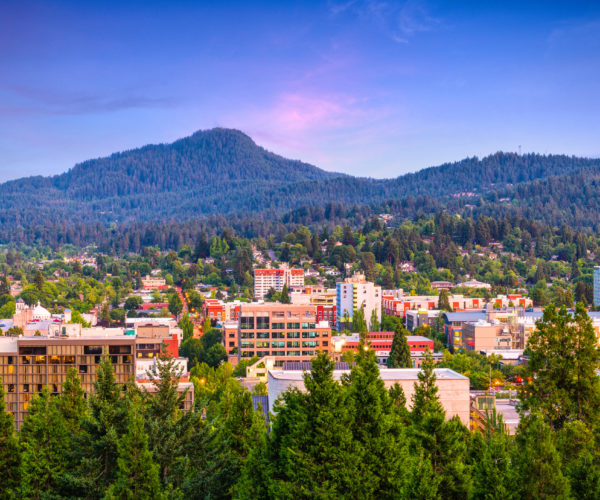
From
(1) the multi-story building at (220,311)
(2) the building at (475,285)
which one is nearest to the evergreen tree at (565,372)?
(1) the multi-story building at (220,311)

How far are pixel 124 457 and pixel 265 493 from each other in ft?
11.8

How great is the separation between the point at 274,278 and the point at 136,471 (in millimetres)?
95929

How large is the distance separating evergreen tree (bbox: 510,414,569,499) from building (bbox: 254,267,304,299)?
98.3 meters

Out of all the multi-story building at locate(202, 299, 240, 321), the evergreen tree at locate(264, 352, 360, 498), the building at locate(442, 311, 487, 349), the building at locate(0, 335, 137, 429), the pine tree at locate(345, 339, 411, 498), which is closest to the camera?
the evergreen tree at locate(264, 352, 360, 498)

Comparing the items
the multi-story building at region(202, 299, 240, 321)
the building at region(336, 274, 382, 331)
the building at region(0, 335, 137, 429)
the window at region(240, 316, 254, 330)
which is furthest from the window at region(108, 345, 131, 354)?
the building at region(336, 274, 382, 331)

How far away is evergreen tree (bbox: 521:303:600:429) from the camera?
58.6 feet

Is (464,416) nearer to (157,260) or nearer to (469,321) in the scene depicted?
(469,321)

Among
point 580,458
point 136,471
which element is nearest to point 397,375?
point 136,471

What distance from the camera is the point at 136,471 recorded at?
18.9m

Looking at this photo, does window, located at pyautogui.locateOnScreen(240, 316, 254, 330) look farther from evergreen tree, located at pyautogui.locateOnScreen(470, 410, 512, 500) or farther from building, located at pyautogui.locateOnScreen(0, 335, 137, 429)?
evergreen tree, located at pyautogui.locateOnScreen(470, 410, 512, 500)

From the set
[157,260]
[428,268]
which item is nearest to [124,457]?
[428,268]

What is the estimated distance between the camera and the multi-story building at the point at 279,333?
59344 millimetres

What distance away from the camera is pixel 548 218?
18612cm

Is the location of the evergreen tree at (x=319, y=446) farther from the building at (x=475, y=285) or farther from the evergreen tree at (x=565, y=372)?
the building at (x=475, y=285)
